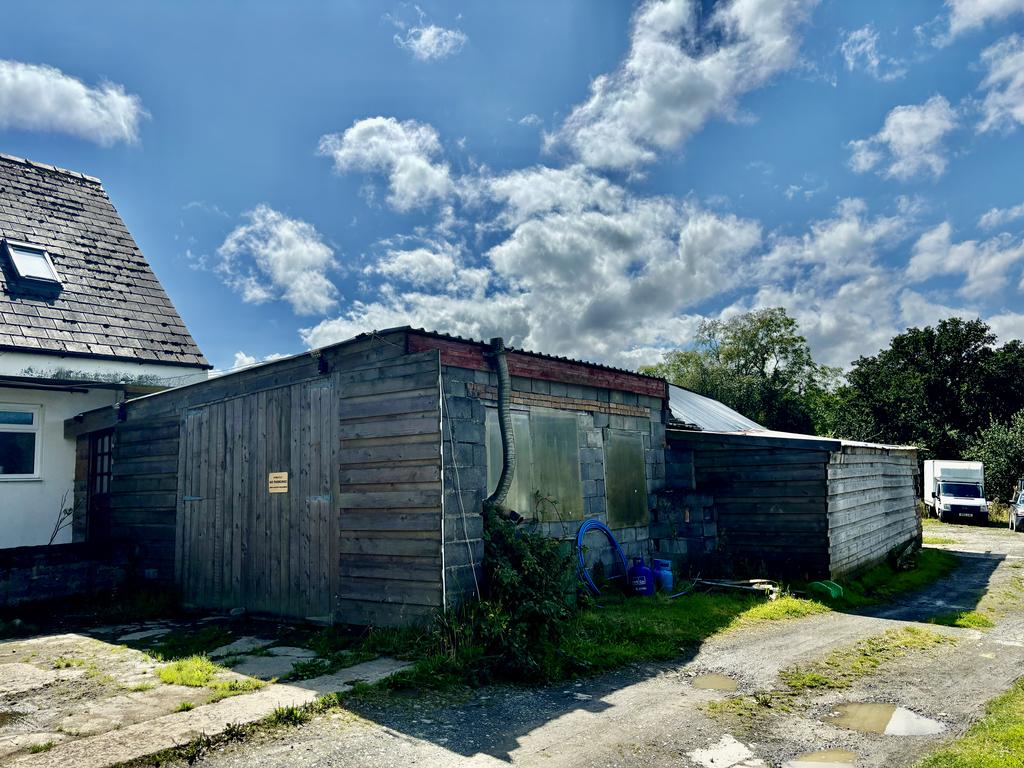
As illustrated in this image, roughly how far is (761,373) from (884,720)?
43.2 metres

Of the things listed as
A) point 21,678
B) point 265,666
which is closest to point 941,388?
point 265,666

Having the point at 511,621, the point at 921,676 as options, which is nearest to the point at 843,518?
the point at 921,676

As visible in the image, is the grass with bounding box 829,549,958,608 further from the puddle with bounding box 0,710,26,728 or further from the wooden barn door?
the puddle with bounding box 0,710,26,728

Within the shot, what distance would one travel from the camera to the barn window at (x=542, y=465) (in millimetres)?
8805

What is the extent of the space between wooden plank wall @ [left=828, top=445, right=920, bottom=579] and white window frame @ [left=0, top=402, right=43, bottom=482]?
43.8 feet

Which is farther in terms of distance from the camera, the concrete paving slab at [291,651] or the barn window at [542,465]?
the barn window at [542,465]

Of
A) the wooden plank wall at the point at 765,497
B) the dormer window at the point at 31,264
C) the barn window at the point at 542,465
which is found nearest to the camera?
the barn window at the point at 542,465

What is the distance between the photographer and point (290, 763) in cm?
448

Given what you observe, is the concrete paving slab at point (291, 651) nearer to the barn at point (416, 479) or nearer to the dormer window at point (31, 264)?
the barn at point (416, 479)

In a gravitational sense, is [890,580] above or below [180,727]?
below

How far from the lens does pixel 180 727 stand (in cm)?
497

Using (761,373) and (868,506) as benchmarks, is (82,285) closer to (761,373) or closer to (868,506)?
(868,506)

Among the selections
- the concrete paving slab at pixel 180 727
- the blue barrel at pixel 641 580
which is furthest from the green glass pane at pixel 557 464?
the concrete paving slab at pixel 180 727

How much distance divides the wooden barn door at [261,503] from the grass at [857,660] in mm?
5100
